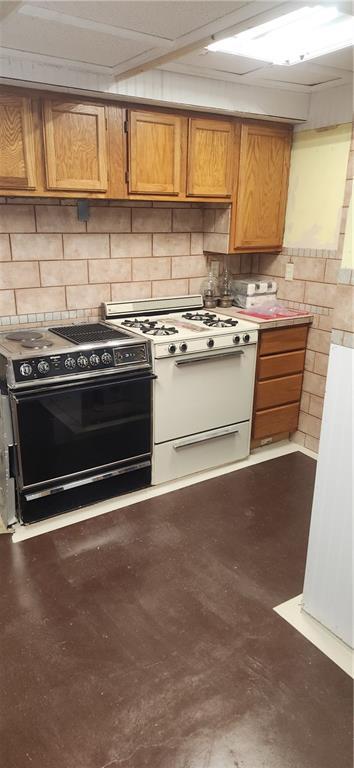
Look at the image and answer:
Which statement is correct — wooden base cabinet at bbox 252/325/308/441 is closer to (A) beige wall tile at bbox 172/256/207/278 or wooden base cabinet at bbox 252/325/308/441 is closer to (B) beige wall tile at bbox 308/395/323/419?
(B) beige wall tile at bbox 308/395/323/419

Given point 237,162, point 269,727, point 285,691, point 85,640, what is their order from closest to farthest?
1. point 269,727
2. point 285,691
3. point 85,640
4. point 237,162

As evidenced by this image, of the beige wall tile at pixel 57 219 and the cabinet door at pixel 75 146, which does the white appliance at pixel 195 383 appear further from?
the cabinet door at pixel 75 146

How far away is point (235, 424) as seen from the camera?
11.2ft

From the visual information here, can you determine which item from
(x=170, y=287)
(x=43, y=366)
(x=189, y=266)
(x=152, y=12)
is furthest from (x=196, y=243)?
(x=152, y=12)

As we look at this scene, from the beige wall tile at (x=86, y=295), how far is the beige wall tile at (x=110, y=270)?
52 mm

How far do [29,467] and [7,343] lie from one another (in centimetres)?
66

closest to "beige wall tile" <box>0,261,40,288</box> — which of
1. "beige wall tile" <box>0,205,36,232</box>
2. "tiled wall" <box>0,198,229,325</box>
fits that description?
"tiled wall" <box>0,198,229,325</box>

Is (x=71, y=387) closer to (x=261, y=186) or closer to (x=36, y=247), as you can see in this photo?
(x=36, y=247)

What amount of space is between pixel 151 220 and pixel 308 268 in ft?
3.71

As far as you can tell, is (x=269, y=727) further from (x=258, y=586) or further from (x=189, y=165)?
(x=189, y=165)

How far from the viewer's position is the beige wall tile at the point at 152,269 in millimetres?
3459

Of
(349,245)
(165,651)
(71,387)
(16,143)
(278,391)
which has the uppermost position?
(16,143)

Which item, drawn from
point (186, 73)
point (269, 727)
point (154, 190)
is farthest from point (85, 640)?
point (186, 73)

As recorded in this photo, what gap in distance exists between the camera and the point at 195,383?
10.3 feet
